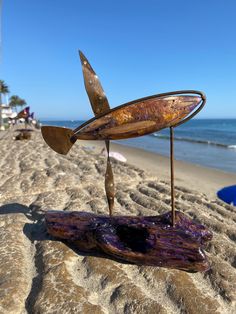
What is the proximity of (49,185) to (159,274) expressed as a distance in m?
3.93

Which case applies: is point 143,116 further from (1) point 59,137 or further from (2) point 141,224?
(2) point 141,224

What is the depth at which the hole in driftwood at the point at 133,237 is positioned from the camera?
132 inches

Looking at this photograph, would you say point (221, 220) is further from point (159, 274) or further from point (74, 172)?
point (74, 172)

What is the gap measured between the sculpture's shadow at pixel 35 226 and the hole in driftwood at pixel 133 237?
8.3 inches

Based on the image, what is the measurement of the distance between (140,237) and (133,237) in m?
0.10

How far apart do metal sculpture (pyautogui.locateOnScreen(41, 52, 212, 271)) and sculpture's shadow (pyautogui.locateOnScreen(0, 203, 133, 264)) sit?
81mm

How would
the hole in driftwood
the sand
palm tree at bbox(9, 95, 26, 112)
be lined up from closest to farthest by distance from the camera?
1. the sand
2. the hole in driftwood
3. palm tree at bbox(9, 95, 26, 112)

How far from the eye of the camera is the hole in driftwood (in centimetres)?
336

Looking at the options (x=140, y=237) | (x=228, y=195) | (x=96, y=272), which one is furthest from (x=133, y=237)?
(x=228, y=195)

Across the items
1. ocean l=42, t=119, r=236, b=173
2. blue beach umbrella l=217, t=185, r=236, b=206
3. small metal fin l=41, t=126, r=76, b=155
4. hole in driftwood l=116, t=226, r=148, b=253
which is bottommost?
ocean l=42, t=119, r=236, b=173

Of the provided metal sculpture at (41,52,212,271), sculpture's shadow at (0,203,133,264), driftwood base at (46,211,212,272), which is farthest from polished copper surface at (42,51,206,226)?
sculpture's shadow at (0,203,133,264)

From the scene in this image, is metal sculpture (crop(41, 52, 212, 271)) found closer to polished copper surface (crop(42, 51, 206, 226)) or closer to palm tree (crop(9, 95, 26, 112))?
polished copper surface (crop(42, 51, 206, 226))

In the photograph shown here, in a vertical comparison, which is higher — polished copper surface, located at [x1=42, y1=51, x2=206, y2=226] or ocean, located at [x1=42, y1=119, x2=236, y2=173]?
polished copper surface, located at [x1=42, y1=51, x2=206, y2=226]

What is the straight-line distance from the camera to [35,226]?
4.36 m
